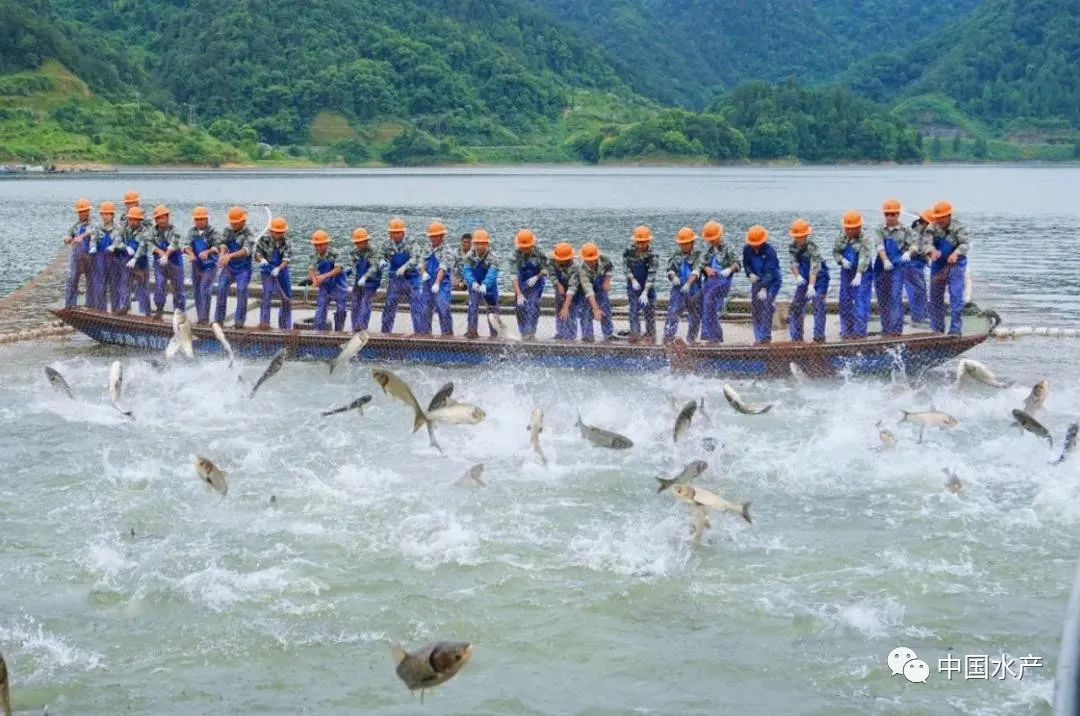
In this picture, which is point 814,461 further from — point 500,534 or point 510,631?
point 510,631

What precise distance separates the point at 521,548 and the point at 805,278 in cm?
865

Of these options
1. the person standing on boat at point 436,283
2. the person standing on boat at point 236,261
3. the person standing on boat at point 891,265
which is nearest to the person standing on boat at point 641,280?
the person standing on boat at point 436,283

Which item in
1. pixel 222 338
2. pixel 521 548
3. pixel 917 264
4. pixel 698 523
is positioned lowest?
pixel 521 548

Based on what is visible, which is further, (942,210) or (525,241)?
(525,241)

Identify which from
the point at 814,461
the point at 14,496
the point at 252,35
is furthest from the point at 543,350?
the point at 252,35

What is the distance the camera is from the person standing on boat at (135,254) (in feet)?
78.1

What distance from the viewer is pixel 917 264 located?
65.7ft

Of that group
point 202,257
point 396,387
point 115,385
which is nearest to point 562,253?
point 202,257

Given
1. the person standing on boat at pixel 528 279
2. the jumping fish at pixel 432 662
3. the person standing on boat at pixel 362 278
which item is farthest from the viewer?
the person standing on boat at pixel 362 278

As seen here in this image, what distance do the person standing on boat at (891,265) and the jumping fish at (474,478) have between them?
813 centimetres

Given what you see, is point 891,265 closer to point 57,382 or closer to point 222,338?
point 222,338

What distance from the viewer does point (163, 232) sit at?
78.1 feet

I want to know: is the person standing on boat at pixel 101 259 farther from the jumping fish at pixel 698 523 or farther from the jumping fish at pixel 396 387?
the jumping fish at pixel 698 523

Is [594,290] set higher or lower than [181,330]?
higher
